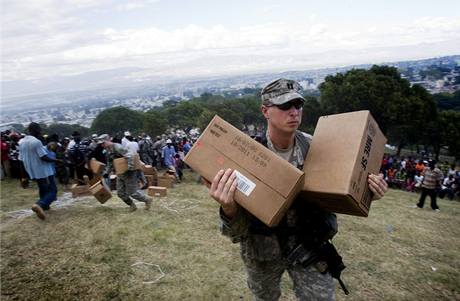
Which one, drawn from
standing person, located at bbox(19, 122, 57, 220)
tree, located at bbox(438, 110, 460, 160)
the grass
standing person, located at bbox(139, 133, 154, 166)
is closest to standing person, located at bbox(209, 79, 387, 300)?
the grass

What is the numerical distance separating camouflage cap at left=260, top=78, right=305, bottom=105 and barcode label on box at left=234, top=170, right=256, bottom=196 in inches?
25.4

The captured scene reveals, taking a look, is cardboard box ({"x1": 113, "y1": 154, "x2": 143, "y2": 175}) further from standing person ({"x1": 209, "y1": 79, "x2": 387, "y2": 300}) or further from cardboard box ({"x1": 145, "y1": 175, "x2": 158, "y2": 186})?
standing person ({"x1": 209, "y1": 79, "x2": 387, "y2": 300})

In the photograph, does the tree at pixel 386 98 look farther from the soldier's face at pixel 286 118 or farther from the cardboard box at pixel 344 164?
the soldier's face at pixel 286 118

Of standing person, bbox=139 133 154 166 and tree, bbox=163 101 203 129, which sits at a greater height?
standing person, bbox=139 133 154 166

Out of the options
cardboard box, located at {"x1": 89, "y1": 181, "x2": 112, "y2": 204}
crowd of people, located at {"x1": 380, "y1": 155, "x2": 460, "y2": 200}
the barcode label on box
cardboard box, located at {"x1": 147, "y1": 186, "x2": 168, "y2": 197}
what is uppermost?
the barcode label on box

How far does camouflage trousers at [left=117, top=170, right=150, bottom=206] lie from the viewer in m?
6.80

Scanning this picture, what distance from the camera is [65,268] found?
4621 millimetres

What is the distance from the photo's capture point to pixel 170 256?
5066 mm

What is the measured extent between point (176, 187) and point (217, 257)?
545 centimetres

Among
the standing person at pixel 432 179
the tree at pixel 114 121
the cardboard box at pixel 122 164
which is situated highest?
the cardboard box at pixel 122 164

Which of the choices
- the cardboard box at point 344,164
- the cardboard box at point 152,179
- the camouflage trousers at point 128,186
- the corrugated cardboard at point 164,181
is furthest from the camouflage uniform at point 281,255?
the cardboard box at point 152,179

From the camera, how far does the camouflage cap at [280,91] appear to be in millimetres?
2170

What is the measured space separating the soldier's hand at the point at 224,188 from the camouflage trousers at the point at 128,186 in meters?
5.36

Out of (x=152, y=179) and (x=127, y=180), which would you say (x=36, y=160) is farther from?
(x=152, y=179)
